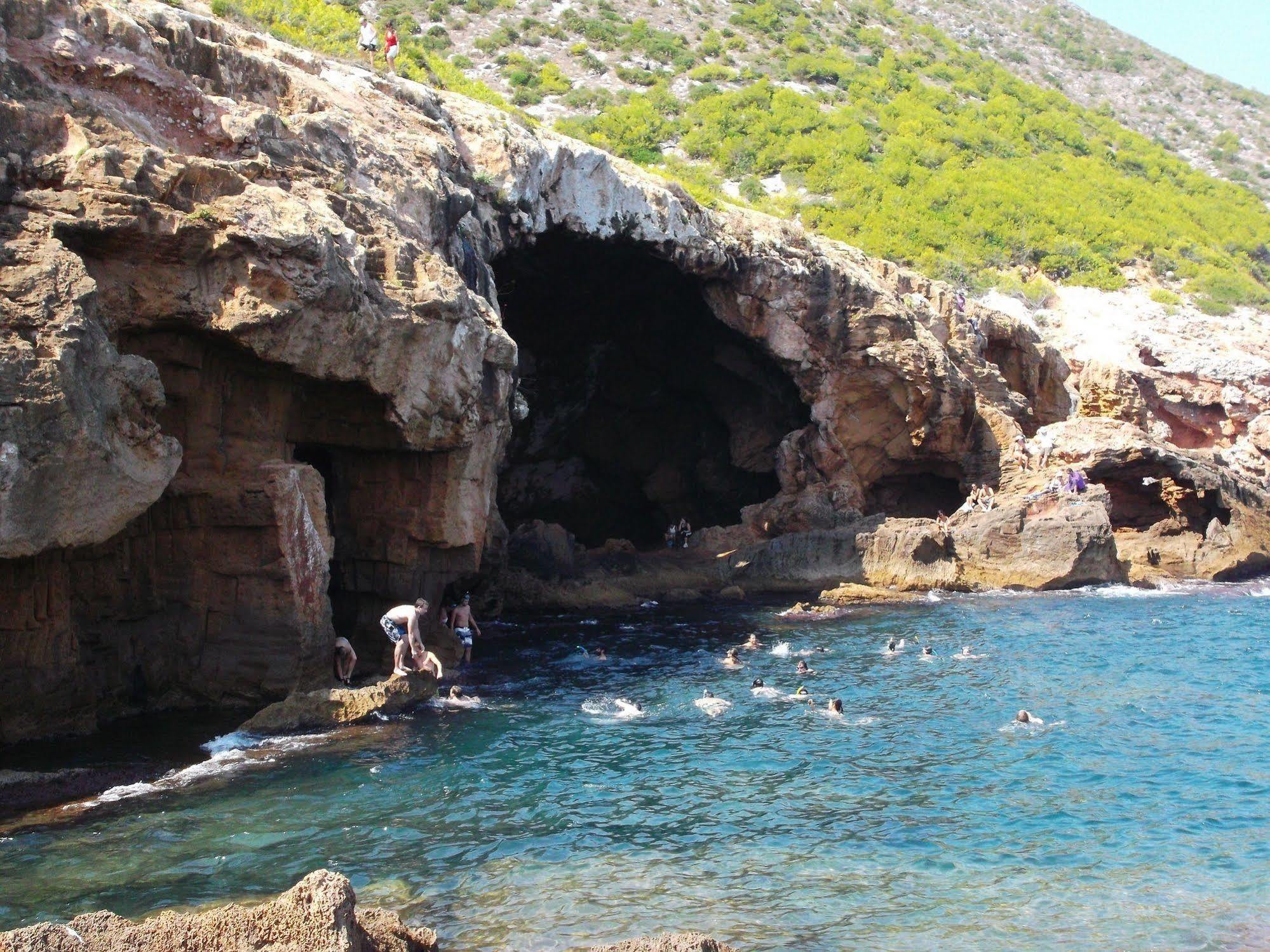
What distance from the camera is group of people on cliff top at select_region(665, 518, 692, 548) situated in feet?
114

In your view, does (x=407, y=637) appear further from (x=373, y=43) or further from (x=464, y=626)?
(x=373, y=43)

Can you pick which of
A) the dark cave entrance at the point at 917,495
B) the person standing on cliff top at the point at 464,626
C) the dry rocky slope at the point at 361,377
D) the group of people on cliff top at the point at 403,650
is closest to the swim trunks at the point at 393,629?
the group of people on cliff top at the point at 403,650

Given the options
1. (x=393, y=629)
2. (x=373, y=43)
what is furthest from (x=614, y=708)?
(x=373, y=43)

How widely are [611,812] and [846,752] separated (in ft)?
12.5

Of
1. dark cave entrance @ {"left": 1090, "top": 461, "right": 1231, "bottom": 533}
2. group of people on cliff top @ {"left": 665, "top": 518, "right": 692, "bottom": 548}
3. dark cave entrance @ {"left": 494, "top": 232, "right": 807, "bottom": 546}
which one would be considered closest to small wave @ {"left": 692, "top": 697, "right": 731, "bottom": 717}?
dark cave entrance @ {"left": 494, "top": 232, "right": 807, "bottom": 546}

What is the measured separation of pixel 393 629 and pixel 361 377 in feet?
13.2

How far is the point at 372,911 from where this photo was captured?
842 centimetres

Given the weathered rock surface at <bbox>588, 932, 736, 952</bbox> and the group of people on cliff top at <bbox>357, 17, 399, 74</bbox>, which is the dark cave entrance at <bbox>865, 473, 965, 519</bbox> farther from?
the weathered rock surface at <bbox>588, 932, 736, 952</bbox>

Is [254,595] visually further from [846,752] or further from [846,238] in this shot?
[846,238]

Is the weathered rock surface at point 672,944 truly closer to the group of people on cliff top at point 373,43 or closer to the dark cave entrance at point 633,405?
the group of people on cliff top at point 373,43

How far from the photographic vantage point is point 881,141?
58.9m

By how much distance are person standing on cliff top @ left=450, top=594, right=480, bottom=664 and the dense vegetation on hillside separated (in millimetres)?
23899

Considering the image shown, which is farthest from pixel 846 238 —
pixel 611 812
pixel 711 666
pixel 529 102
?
pixel 611 812

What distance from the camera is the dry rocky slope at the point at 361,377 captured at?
13.4m
